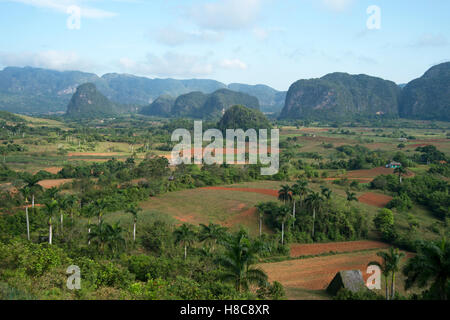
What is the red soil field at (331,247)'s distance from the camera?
26.2 meters

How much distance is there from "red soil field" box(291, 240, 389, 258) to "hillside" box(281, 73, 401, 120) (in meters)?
144

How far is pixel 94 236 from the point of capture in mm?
22047

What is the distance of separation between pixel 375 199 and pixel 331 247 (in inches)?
531

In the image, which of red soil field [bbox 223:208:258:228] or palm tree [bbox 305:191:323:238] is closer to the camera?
palm tree [bbox 305:191:323:238]

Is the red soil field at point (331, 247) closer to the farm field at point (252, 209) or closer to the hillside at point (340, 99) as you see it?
the farm field at point (252, 209)

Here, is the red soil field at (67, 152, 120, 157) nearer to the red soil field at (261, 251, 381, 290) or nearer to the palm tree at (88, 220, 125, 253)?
the palm tree at (88, 220, 125, 253)

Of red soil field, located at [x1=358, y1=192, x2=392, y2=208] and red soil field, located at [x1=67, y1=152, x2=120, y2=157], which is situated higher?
red soil field, located at [x1=67, y1=152, x2=120, y2=157]

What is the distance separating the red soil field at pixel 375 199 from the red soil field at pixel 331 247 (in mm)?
8682

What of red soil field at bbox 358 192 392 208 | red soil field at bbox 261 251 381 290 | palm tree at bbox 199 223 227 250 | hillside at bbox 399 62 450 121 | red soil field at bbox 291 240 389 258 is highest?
hillside at bbox 399 62 450 121

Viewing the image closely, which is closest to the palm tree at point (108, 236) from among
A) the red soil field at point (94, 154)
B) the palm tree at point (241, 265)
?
the palm tree at point (241, 265)

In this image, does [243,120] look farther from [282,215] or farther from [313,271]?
[313,271]

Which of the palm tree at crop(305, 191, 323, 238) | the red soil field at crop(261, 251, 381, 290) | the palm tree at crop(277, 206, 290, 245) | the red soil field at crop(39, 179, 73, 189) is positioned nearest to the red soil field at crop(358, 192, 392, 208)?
the palm tree at crop(305, 191, 323, 238)

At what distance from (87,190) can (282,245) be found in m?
22.6

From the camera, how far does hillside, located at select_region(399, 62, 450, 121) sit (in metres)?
149
